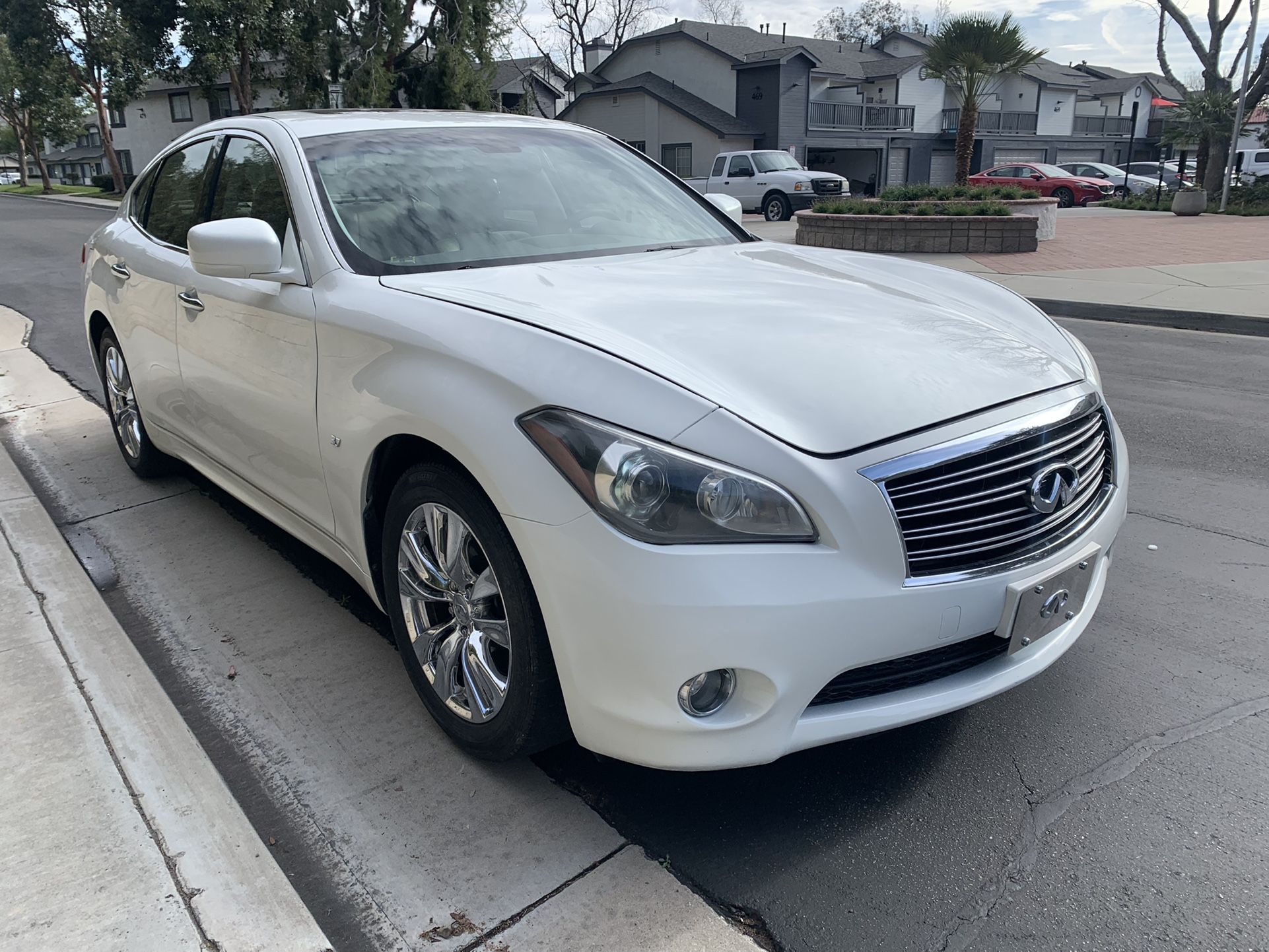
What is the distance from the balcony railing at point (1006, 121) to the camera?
157ft

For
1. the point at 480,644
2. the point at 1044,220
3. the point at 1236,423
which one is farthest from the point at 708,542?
the point at 1044,220

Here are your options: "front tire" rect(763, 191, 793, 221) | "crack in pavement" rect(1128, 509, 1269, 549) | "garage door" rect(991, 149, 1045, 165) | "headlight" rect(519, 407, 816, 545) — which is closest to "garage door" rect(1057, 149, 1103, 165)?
"garage door" rect(991, 149, 1045, 165)

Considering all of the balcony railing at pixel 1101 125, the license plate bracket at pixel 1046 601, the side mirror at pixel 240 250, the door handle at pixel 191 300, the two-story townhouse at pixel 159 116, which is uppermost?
the two-story townhouse at pixel 159 116

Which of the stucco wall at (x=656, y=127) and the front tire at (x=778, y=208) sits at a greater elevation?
the stucco wall at (x=656, y=127)

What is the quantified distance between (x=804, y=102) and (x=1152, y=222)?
22548 millimetres

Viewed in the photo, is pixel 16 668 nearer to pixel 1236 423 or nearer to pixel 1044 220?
pixel 1236 423

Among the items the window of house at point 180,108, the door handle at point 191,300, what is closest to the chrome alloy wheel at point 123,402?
the door handle at point 191,300

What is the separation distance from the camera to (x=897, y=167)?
45.4 metres

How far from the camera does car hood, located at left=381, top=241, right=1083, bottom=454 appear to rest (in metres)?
2.14

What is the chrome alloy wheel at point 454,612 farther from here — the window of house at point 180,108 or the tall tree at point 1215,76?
the window of house at point 180,108

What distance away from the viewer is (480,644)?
2477mm

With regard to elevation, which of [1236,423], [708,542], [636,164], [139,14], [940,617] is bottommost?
[1236,423]

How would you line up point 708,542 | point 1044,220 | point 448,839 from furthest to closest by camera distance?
point 1044,220, point 448,839, point 708,542

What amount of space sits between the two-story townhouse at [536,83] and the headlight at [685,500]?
47710 mm
